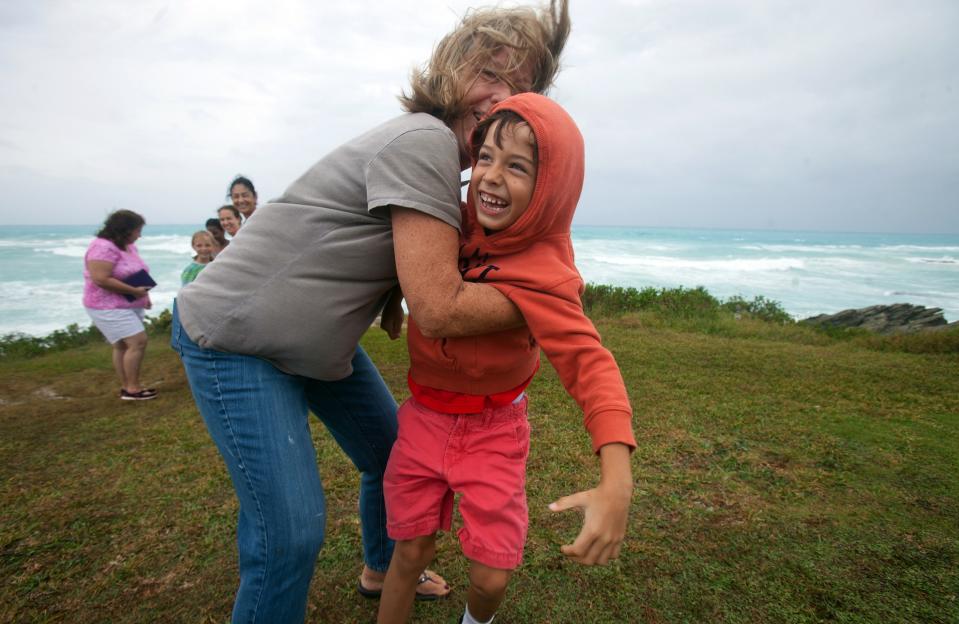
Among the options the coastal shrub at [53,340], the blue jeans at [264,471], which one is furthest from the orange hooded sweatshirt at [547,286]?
the coastal shrub at [53,340]

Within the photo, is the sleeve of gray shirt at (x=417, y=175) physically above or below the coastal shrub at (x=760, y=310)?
above

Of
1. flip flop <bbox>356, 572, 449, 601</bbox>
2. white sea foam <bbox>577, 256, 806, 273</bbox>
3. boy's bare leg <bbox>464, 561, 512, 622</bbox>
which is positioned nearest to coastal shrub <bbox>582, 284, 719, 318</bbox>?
flip flop <bbox>356, 572, 449, 601</bbox>

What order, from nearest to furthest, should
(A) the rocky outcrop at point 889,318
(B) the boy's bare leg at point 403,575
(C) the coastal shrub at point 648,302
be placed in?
(B) the boy's bare leg at point 403,575, (C) the coastal shrub at point 648,302, (A) the rocky outcrop at point 889,318

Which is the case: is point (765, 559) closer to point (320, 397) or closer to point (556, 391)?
point (320, 397)

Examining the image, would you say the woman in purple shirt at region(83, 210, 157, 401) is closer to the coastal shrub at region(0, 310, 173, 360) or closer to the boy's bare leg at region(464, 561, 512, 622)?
the coastal shrub at region(0, 310, 173, 360)

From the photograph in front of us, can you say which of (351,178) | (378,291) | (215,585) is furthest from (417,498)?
(215,585)

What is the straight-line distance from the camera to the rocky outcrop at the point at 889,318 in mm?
11477

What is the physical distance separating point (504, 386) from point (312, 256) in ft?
2.50

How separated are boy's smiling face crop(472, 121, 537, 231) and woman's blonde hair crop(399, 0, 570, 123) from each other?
0.20 m

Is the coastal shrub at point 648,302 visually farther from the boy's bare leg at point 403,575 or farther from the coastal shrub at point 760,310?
the boy's bare leg at point 403,575

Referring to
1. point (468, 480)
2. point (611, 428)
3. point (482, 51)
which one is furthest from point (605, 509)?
point (482, 51)

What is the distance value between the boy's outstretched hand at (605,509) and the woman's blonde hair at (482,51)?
1.15 m

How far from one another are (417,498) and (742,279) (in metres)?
37.7

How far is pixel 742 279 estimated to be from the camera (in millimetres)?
35625
